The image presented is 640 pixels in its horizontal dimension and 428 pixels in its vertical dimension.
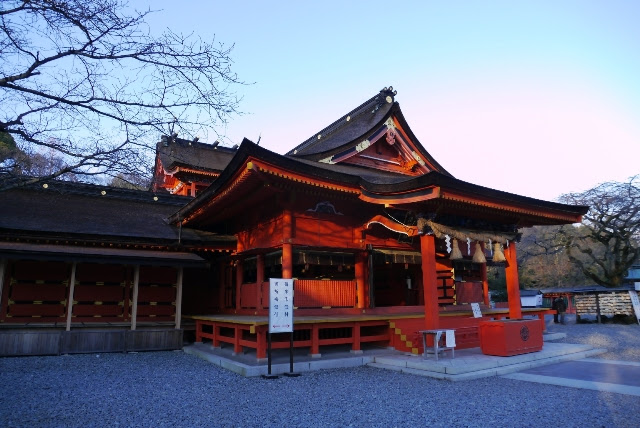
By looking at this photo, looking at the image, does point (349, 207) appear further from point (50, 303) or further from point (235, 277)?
point (50, 303)

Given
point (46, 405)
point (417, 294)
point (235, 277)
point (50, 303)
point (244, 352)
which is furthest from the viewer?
point (417, 294)

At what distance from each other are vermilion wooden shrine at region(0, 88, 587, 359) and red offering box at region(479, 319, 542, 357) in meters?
1.07

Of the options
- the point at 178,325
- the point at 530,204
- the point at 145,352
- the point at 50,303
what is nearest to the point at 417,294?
the point at 530,204

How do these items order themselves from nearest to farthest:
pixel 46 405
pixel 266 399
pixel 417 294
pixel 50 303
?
pixel 46 405 → pixel 266 399 → pixel 50 303 → pixel 417 294

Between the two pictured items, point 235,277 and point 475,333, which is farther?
point 235,277

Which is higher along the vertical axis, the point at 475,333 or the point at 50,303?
the point at 50,303

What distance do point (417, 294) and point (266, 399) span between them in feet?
37.3

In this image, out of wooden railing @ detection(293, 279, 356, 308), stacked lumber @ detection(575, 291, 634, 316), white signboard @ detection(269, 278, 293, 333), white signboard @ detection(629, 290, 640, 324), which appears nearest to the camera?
white signboard @ detection(269, 278, 293, 333)

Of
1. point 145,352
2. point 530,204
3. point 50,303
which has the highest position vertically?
point 530,204

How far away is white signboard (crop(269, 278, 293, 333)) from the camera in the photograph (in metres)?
8.98

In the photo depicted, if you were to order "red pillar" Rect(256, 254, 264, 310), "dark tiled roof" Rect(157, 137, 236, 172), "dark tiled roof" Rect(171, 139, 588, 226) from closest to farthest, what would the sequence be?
"dark tiled roof" Rect(171, 139, 588, 226) < "red pillar" Rect(256, 254, 264, 310) < "dark tiled roof" Rect(157, 137, 236, 172)

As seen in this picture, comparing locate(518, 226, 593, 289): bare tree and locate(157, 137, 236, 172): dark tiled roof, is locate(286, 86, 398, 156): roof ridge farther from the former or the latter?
locate(518, 226, 593, 289): bare tree

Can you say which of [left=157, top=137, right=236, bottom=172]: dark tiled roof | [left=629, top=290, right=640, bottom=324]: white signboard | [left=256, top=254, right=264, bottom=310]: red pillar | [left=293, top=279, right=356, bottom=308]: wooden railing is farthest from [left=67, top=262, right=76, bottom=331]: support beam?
[left=629, top=290, right=640, bottom=324]: white signboard

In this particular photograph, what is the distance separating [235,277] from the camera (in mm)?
15891
